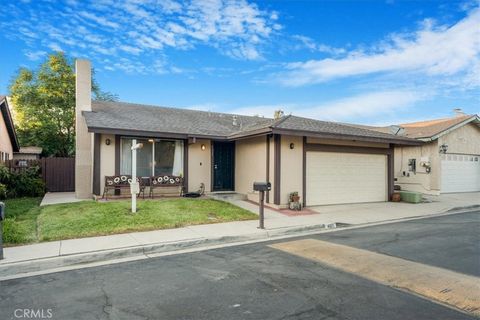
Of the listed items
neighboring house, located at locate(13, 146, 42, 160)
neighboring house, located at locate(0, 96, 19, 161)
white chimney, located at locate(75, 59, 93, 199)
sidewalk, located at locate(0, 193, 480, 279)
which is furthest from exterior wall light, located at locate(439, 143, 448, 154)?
neighboring house, located at locate(13, 146, 42, 160)

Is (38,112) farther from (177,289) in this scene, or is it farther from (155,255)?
(177,289)

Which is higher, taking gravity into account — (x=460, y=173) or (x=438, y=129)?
(x=438, y=129)

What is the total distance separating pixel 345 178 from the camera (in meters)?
13.4

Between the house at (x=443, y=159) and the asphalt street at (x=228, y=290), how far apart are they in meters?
12.4

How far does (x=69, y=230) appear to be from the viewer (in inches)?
293

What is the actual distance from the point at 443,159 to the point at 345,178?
326 inches

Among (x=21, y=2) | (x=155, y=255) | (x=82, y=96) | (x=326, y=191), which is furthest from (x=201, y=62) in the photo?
(x=155, y=255)

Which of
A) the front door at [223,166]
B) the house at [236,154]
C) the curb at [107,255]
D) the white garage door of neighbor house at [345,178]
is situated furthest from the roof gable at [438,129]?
the curb at [107,255]

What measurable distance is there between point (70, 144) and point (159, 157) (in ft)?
47.9

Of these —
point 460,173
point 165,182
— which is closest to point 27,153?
point 165,182

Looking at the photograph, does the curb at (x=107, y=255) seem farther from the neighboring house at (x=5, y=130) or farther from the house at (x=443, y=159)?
the house at (x=443, y=159)

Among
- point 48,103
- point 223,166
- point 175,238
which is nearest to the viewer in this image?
point 175,238

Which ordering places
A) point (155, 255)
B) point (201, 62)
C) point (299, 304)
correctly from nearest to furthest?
point (299, 304) < point (155, 255) < point (201, 62)

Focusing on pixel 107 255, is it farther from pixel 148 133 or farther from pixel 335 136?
pixel 335 136
